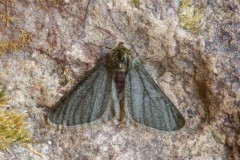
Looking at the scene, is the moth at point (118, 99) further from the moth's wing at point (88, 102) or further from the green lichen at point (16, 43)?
the green lichen at point (16, 43)

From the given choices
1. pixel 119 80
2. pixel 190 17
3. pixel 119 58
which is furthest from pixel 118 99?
pixel 190 17

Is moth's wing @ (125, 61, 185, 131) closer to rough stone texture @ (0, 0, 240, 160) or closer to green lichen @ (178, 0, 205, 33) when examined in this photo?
rough stone texture @ (0, 0, 240, 160)

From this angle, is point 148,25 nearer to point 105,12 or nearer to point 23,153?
point 105,12

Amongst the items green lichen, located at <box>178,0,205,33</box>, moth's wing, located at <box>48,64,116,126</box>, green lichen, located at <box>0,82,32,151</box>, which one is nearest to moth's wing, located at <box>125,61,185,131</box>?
moth's wing, located at <box>48,64,116,126</box>

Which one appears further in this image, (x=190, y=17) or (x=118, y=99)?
(x=118, y=99)

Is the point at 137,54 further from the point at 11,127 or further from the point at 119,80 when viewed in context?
the point at 11,127

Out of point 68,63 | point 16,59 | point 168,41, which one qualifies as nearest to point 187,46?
point 168,41
